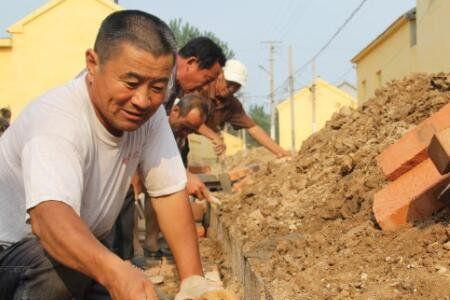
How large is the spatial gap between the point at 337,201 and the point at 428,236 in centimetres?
134

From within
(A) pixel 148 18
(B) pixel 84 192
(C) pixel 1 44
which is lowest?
(B) pixel 84 192

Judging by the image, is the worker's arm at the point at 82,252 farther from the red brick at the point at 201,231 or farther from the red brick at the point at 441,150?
the red brick at the point at 201,231

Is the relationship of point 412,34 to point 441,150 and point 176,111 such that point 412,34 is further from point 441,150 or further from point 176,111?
point 441,150

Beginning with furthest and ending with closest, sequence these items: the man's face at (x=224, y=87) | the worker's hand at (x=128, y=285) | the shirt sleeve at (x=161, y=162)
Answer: the man's face at (x=224, y=87) < the shirt sleeve at (x=161, y=162) < the worker's hand at (x=128, y=285)

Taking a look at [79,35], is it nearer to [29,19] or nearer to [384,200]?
[29,19]

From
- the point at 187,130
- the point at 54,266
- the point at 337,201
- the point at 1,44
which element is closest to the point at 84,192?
the point at 54,266

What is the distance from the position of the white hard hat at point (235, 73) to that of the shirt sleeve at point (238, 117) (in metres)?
0.30

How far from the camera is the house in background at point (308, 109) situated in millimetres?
53094

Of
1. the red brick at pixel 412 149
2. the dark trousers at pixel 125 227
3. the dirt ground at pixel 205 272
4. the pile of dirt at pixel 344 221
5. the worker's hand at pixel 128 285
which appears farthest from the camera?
the dirt ground at pixel 205 272

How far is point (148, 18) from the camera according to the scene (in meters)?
2.21

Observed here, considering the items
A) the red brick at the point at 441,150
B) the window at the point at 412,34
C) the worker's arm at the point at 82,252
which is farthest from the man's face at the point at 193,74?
the window at the point at 412,34

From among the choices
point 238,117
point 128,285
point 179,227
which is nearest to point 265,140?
point 238,117

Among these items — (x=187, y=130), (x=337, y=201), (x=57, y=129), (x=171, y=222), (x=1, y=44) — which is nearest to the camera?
(x=57, y=129)

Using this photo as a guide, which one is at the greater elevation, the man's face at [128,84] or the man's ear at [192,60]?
the man's ear at [192,60]
